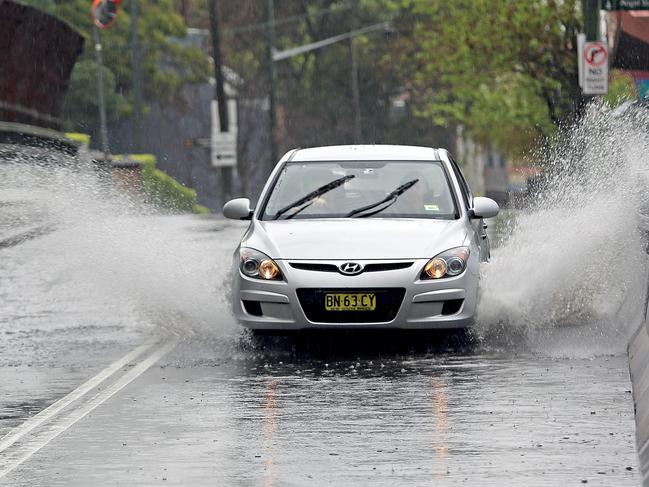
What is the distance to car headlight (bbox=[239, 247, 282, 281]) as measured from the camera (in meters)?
13.6

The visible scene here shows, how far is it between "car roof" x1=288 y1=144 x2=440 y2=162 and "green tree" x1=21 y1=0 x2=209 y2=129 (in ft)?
163

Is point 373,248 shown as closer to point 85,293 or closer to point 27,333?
point 27,333

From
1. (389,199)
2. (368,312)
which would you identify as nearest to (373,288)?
(368,312)

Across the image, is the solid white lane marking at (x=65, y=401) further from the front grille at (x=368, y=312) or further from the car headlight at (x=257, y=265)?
the front grille at (x=368, y=312)

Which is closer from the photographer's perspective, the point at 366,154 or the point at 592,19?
the point at 366,154

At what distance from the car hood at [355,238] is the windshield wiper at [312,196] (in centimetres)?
23

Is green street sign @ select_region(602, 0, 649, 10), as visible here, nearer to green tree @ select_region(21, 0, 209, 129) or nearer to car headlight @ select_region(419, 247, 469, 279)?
car headlight @ select_region(419, 247, 469, 279)

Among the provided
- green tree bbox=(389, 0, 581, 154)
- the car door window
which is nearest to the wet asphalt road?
the car door window

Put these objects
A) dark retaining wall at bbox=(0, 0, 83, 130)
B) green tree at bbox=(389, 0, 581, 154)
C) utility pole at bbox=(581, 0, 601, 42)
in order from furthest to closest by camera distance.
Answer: dark retaining wall at bbox=(0, 0, 83, 130) < green tree at bbox=(389, 0, 581, 154) < utility pole at bbox=(581, 0, 601, 42)

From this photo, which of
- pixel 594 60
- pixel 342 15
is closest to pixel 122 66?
pixel 342 15

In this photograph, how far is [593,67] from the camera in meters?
26.2

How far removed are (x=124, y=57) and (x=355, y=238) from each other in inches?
2182

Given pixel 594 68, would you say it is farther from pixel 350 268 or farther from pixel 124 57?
pixel 124 57

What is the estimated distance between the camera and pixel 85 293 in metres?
19.0
